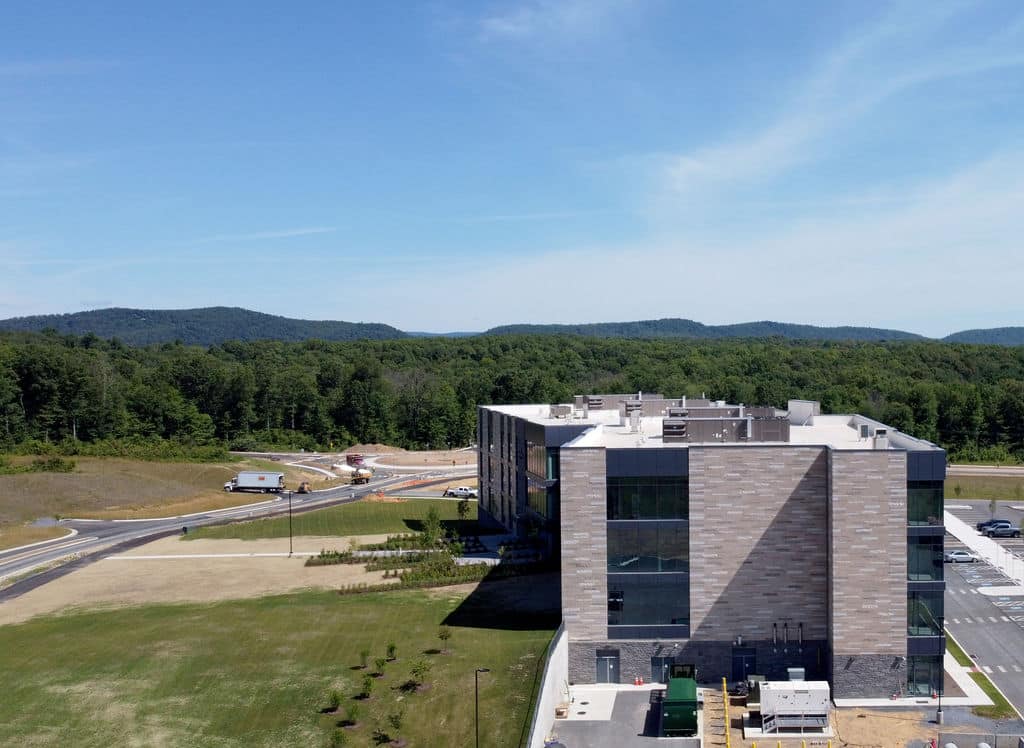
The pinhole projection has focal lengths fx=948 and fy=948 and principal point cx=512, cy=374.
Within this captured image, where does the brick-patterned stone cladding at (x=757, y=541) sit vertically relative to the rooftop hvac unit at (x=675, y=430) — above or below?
below

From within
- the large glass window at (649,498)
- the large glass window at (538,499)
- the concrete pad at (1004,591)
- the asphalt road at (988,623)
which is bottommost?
the asphalt road at (988,623)

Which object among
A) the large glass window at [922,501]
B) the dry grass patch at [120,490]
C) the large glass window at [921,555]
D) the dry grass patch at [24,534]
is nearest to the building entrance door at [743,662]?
the large glass window at [921,555]

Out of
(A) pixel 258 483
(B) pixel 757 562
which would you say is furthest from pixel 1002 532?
(A) pixel 258 483

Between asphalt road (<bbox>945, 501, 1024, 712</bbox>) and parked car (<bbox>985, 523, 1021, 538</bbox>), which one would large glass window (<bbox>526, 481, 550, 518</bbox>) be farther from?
parked car (<bbox>985, 523, 1021, 538</bbox>)

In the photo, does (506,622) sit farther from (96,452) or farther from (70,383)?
(70,383)

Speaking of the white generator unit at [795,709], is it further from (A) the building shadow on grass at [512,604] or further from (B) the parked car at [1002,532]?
(B) the parked car at [1002,532]

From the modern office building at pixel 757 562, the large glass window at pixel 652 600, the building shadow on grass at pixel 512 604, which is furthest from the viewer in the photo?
the building shadow on grass at pixel 512 604
